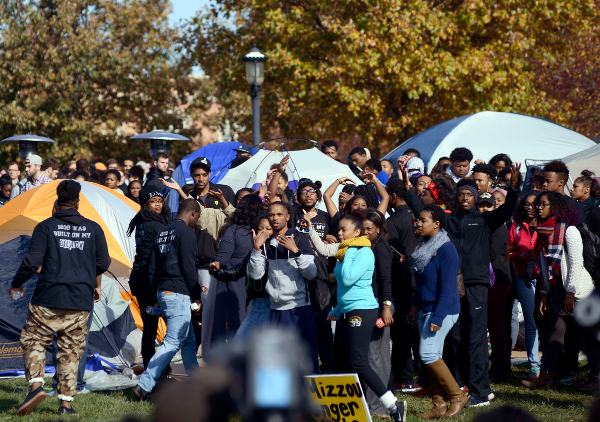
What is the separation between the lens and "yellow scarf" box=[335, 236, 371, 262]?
5750mm

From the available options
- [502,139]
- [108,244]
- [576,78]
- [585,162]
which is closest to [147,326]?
[108,244]

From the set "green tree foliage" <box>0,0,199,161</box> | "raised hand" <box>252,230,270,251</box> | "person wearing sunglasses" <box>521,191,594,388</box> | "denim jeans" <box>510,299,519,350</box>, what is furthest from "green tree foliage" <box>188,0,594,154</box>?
"raised hand" <box>252,230,270,251</box>

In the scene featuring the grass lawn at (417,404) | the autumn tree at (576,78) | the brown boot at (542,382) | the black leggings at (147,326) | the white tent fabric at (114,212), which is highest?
the autumn tree at (576,78)

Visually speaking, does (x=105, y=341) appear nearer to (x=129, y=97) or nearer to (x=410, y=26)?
(x=410, y=26)

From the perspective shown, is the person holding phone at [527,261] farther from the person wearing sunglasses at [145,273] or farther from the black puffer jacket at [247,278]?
the person wearing sunglasses at [145,273]

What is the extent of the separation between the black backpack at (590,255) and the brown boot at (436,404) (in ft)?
5.92

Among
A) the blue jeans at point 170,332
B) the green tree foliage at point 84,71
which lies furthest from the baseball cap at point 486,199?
the green tree foliage at point 84,71

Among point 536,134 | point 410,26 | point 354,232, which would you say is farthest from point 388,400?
point 410,26

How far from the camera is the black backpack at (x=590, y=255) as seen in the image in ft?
21.2

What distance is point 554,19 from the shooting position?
62.9 ft

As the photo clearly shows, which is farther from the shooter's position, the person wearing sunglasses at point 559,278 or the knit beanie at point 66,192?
the person wearing sunglasses at point 559,278

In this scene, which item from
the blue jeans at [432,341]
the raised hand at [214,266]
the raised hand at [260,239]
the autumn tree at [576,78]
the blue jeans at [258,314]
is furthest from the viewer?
the autumn tree at [576,78]

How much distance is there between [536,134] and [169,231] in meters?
8.88

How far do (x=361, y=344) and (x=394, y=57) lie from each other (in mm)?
13541
